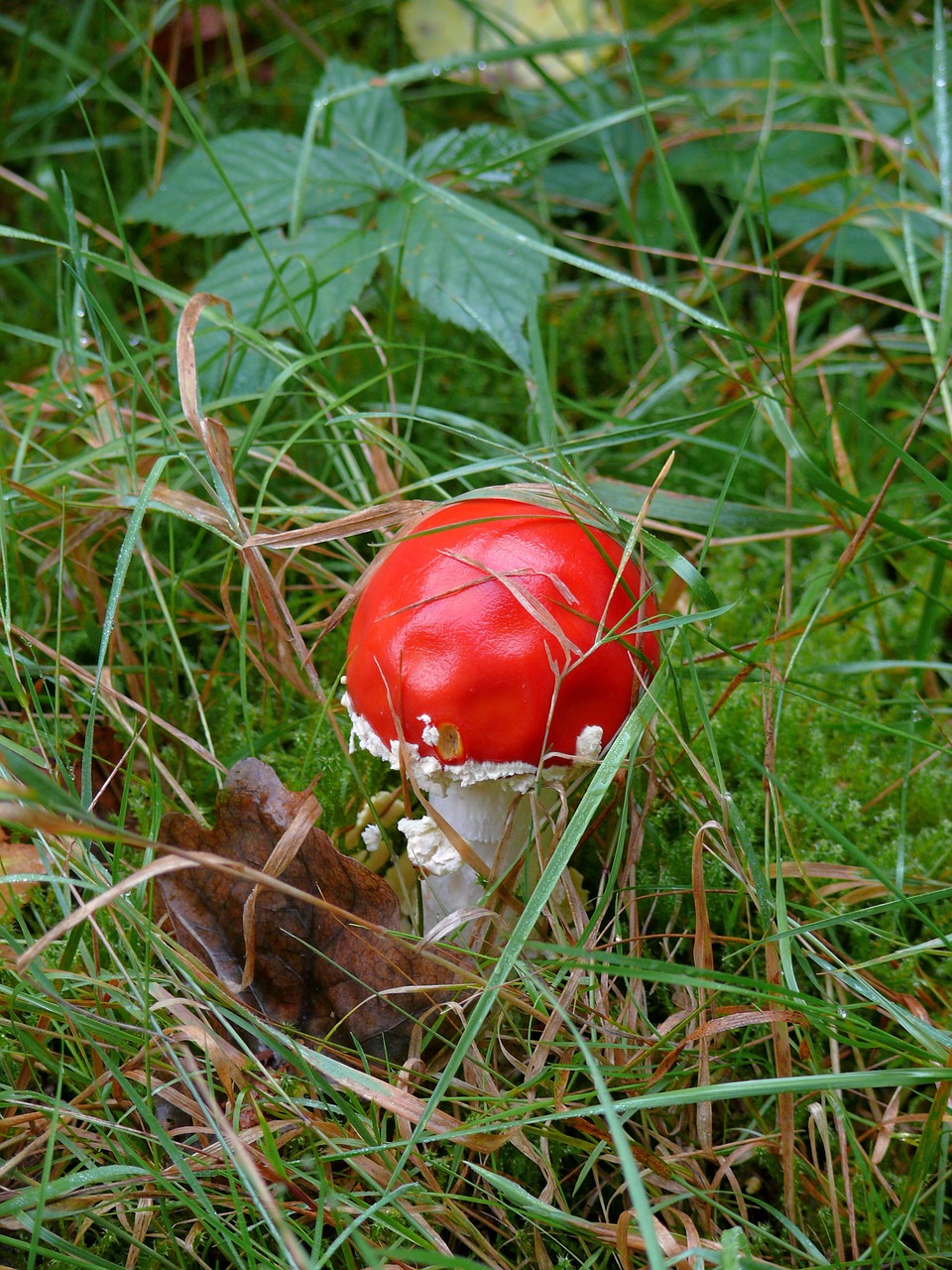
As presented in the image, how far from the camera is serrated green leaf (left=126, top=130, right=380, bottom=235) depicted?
6.66 feet

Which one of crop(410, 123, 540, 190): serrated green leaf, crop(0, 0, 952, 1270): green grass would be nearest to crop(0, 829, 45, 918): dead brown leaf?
crop(0, 0, 952, 1270): green grass

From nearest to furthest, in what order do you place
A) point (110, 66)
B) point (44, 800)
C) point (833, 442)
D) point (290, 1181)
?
point (44, 800), point (290, 1181), point (833, 442), point (110, 66)

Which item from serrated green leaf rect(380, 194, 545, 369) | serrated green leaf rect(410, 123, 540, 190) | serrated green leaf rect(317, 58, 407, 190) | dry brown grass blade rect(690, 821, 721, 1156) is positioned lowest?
dry brown grass blade rect(690, 821, 721, 1156)

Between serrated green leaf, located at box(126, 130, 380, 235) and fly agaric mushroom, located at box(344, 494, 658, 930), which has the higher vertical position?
serrated green leaf, located at box(126, 130, 380, 235)

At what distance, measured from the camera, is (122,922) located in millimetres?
1351

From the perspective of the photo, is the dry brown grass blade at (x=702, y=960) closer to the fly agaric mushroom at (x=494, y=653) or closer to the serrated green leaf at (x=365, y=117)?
the fly agaric mushroom at (x=494, y=653)

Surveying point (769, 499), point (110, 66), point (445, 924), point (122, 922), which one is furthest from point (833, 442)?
point (110, 66)

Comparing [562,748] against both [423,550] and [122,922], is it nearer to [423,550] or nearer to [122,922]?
[423,550]

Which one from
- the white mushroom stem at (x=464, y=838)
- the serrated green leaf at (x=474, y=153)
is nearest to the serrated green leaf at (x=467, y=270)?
the serrated green leaf at (x=474, y=153)

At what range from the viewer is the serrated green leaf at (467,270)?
1819 mm

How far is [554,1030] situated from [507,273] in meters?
1.32

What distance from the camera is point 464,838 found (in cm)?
142

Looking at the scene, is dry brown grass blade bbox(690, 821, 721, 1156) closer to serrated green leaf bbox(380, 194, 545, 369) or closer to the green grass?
the green grass

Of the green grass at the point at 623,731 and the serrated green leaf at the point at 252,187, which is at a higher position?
the serrated green leaf at the point at 252,187
